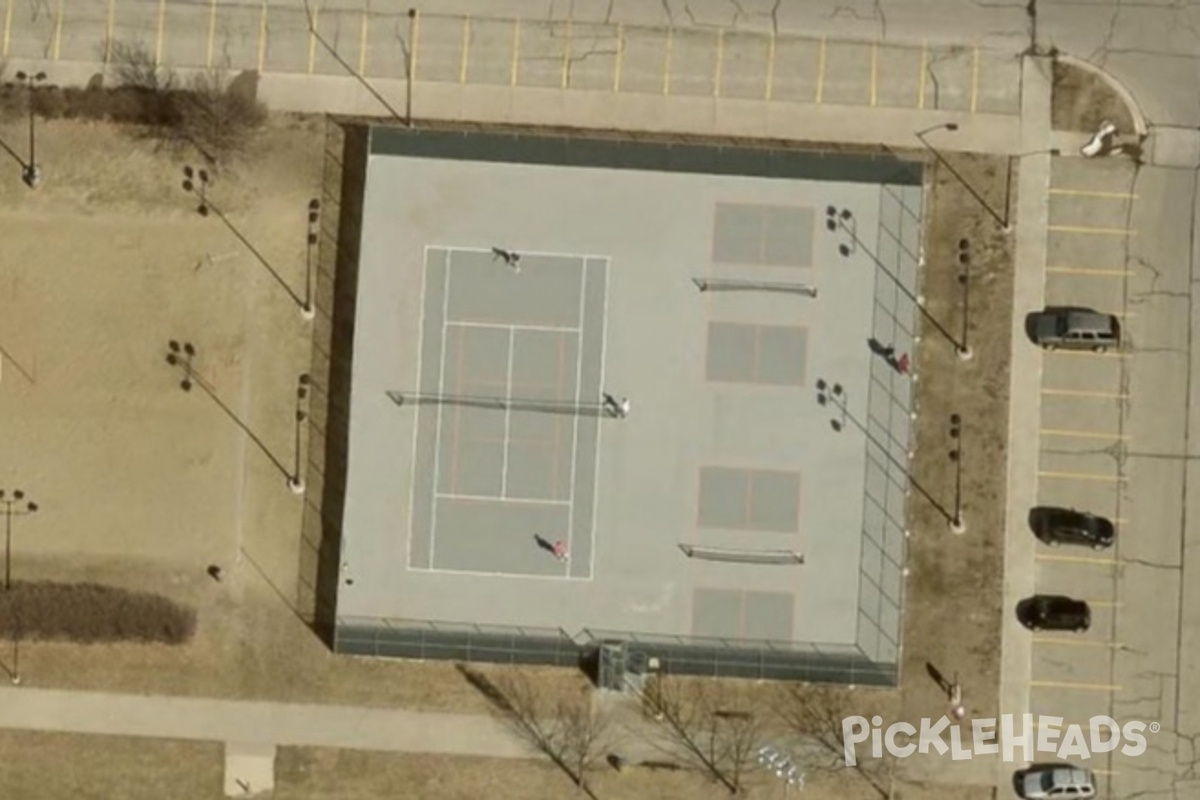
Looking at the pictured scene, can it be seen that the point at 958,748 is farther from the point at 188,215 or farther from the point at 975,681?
the point at 188,215

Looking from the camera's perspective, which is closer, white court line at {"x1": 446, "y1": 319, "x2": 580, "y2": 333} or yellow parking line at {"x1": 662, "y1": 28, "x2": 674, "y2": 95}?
white court line at {"x1": 446, "y1": 319, "x2": 580, "y2": 333}

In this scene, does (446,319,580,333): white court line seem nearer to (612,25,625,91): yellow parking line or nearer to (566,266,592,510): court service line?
(566,266,592,510): court service line

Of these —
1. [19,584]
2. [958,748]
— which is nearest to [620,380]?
[958,748]

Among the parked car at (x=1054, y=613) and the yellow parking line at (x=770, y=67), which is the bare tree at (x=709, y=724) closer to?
the parked car at (x=1054, y=613)

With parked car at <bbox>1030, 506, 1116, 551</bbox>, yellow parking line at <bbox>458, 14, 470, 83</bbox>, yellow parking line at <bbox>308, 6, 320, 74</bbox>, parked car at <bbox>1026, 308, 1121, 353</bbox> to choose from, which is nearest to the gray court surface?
yellow parking line at <bbox>458, 14, 470, 83</bbox>

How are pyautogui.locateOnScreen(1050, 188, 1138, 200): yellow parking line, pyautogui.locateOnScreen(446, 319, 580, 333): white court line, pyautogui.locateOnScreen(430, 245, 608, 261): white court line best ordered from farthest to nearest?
pyautogui.locateOnScreen(1050, 188, 1138, 200): yellow parking line
pyautogui.locateOnScreen(430, 245, 608, 261): white court line
pyautogui.locateOnScreen(446, 319, 580, 333): white court line

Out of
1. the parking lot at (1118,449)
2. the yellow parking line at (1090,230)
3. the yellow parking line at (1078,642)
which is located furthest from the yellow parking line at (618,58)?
the yellow parking line at (1078,642)

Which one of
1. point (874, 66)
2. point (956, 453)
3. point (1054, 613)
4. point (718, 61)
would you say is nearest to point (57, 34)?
point (718, 61)
